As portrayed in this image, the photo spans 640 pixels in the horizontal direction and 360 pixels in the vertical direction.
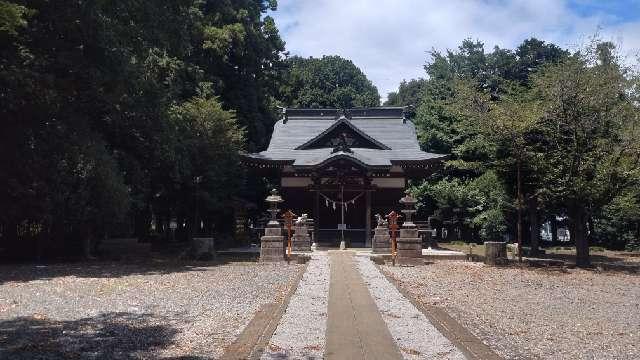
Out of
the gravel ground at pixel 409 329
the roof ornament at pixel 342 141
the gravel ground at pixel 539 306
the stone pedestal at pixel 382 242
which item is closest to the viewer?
the gravel ground at pixel 409 329

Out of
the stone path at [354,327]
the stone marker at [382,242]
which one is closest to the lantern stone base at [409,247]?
the stone marker at [382,242]

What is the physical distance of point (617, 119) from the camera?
643 inches

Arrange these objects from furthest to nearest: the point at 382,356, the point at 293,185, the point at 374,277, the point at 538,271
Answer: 1. the point at 293,185
2. the point at 538,271
3. the point at 374,277
4. the point at 382,356

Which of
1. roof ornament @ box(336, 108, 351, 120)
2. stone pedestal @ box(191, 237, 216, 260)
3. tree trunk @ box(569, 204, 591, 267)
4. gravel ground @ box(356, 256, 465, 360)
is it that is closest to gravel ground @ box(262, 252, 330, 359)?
gravel ground @ box(356, 256, 465, 360)

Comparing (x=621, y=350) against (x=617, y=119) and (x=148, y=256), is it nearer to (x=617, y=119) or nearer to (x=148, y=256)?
(x=617, y=119)

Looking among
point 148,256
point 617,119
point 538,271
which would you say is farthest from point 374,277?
point 148,256

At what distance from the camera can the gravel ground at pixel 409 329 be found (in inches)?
223

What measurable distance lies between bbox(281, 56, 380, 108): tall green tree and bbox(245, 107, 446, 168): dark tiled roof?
27.3ft

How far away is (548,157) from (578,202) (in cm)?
162

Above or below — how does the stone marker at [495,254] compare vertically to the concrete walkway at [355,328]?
above

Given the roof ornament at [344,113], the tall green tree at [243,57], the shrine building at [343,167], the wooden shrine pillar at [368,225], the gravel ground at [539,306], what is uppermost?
the tall green tree at [243,57]

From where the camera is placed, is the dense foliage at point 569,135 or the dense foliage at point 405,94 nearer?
the dense foliage at point 569,135

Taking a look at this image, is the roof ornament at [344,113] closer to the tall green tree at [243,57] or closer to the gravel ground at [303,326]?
the tall green tree at [243,57]

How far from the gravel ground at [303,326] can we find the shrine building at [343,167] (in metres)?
12.2
